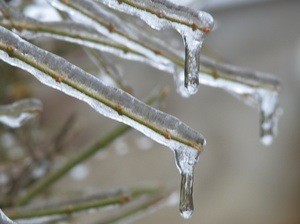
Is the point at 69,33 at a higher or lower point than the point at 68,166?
higher

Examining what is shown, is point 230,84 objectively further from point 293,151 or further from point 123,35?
point 293,151

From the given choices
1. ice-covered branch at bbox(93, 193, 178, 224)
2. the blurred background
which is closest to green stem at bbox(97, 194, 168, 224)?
ice-covered branch at bbox(93, 193, 178, 224)

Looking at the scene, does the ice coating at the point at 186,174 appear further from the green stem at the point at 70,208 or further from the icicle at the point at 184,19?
the green stem at the point at 70,208

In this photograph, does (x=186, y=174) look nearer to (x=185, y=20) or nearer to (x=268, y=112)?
(x=185, y=20)

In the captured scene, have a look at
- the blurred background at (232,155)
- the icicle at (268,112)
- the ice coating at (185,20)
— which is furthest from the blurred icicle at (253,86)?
the blurred background at (232,155)

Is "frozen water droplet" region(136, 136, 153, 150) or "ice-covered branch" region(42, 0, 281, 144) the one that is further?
"frozen water droplet" region(136, 136, 153, 150)

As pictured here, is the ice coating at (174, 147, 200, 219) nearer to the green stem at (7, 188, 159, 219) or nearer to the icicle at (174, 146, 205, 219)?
the icicle at (174, 146, 205, 219)

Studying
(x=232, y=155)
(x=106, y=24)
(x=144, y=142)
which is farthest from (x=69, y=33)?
(x=232, y=155)

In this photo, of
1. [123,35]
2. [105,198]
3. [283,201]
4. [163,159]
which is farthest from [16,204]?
[283,201]
